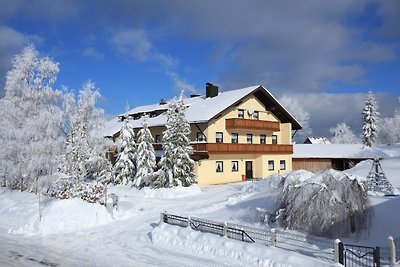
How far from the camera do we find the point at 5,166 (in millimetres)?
26719

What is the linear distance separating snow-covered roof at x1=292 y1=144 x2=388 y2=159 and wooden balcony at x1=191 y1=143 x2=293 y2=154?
18.1ft

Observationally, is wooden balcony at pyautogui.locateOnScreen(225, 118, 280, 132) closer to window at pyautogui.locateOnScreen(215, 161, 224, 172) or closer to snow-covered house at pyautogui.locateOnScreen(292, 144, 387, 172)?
window at pyautogui.locateOnScreen(215, 161, 224, 172)

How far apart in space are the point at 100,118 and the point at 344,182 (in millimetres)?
20373

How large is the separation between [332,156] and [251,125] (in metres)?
14.1

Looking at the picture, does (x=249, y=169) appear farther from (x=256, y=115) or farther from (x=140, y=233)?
(x=140, y=233)

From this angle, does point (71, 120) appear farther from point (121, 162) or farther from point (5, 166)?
point (121, 162)

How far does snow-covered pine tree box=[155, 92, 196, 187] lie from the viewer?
32.0m

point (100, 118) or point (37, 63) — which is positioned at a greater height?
point (37, 63)

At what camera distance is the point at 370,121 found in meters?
69.8

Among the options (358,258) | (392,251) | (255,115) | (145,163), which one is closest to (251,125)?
(255,115)

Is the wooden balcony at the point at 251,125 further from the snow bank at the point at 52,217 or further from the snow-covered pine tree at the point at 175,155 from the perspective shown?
the snow bank at the point at 52,217

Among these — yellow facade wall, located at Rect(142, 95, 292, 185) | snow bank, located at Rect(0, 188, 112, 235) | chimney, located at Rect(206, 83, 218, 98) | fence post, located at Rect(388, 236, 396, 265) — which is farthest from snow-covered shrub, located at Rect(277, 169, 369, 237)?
chimney, located at Rect(206, 83, 218, 98)

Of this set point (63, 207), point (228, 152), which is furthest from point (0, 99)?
point (228, 152)

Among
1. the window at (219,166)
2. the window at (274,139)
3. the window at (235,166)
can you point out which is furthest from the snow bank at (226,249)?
the window at (274,139)
